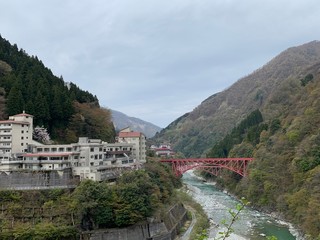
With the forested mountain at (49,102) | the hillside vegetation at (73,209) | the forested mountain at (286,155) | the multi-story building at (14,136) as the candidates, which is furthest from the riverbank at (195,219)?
the multi-story building at (14,136)

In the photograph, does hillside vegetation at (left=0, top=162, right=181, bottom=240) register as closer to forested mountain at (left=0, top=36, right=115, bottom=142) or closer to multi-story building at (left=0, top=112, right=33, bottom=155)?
multi-story building at (left=0, top=112, right=33, bottom=155)

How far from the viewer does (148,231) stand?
25.9 m

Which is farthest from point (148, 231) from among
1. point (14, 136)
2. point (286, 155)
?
point (286, 155)

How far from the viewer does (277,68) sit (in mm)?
150500

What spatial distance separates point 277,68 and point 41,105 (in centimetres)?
13007

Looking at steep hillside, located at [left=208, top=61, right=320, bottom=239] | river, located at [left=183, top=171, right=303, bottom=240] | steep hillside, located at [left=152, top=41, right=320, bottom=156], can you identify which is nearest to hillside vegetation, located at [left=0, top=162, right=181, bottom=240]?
river, located at [left=183, top=171, right=303, bottom=240]

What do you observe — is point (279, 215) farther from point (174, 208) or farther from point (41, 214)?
point (41, 214)

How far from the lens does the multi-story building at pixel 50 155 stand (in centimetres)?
2827

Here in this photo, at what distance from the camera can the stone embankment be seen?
23828 millimetres

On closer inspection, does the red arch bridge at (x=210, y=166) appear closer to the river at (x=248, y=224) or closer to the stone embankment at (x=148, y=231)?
the river at (x=248, y=224)

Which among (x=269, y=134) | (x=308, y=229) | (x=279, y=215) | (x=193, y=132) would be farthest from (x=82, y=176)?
(x=193, y=132)

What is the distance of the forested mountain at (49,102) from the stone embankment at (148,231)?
44.3ft

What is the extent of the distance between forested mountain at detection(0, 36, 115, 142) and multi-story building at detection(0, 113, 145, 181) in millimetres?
3747

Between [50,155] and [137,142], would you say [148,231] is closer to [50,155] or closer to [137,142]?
[50,155]
